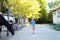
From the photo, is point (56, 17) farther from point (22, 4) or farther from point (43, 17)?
point (22, 4)

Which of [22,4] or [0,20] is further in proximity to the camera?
[22,4]

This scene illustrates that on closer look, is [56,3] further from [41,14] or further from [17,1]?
[17,1]

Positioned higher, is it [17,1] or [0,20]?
[17,1]

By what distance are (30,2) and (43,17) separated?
24208 millimetres

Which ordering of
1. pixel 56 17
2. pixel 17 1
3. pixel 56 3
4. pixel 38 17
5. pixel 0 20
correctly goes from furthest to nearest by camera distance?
pixel 56 3 < pixel 38 17 < pixel 56 17 < pixel 17 1 < pixel 0 20

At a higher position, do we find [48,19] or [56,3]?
[56,3]

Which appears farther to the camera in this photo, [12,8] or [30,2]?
[30,2]

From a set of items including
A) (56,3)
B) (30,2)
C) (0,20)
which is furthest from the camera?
(56,3)

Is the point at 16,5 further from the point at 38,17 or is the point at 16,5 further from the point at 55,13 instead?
the point at 38,17

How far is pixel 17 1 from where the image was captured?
91.2ft

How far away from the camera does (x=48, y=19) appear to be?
54.0 meters

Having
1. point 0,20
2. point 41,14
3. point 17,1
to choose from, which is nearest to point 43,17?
point 41,14

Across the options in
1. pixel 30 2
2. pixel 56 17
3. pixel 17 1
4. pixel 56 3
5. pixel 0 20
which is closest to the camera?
pixel 0 20

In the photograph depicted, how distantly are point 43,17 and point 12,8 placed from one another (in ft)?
87.2
